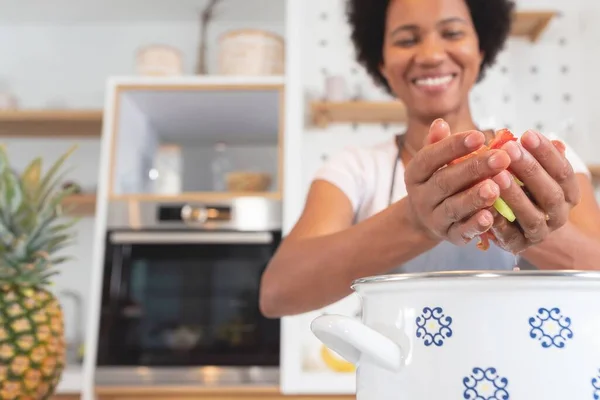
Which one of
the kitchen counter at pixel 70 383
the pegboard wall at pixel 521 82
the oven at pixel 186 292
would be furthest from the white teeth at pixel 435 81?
the kitchen counter at pixel 70 383

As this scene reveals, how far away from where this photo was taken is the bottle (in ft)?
6.42

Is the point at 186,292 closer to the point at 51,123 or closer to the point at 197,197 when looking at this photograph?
the point at 197,197

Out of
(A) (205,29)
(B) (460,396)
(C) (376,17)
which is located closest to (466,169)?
(B) (460,396)

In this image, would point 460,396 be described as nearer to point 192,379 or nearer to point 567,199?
point 567,199

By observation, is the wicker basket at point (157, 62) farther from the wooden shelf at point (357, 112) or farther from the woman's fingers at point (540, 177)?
the woman's fingers at point (540, 177)

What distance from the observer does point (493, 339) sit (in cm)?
29

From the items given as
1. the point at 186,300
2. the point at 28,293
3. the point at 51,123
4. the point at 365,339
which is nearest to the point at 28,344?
the point at 28,293

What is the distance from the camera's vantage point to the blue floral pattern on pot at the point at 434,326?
0.30 meters

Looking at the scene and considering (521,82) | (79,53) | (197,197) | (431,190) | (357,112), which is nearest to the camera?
(431,190)

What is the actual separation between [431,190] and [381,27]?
76 centimetres

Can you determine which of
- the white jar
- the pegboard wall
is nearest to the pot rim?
the white jar

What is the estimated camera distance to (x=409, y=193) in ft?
1.40

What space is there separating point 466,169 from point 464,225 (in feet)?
0.14

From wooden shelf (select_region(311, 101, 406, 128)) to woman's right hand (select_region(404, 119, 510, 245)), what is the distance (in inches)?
63.8
